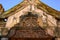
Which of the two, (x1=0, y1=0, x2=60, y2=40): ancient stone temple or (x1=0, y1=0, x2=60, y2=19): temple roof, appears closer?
(x1=0, y1=0, x2=60, y2=40): ancient stone temple

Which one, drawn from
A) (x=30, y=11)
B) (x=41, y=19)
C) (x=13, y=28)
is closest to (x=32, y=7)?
(x=30, y=11)

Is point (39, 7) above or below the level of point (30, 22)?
above

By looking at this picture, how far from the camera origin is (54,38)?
10477 millimetres

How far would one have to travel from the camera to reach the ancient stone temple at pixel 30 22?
10.6 meters

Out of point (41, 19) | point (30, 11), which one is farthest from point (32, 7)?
point (41, 19)

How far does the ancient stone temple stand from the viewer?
34.8ft

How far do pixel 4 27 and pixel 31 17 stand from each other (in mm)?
1944

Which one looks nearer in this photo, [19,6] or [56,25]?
[56,25]

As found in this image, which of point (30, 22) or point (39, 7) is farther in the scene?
point (39, 7)

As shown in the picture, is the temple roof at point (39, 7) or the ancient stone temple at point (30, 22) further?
the temple roof at point (39, 7)

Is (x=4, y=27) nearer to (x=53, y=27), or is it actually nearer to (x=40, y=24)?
(x=40, y=24)

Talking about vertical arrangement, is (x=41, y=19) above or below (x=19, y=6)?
below

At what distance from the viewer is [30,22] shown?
1087 cm

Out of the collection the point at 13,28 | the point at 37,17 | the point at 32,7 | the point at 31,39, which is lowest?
the point at 31,39
